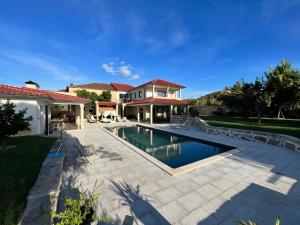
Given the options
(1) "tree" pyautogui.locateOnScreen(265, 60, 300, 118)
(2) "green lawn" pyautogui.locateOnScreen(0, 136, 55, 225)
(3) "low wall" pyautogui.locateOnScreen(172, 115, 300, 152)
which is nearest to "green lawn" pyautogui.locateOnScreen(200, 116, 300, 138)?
(3) "low wall" pyautogui.locateOnScreen(172, 115, 300, 152)

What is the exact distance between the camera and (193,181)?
227 inches

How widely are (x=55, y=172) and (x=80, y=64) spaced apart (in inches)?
1096

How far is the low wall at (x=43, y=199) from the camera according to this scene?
2807mm

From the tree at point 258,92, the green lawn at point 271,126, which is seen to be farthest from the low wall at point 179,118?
the tree at point 258,92

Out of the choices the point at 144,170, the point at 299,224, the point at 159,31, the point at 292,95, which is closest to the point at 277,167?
the point at 299,224

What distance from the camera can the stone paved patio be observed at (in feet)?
12.9

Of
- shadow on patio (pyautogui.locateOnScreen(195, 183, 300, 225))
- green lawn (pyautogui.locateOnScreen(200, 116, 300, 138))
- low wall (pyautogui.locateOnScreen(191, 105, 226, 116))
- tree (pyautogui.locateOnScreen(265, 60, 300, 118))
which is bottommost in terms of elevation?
shadow on patio (pyautogui.locateOnScreen(195, 183, 300, 225))

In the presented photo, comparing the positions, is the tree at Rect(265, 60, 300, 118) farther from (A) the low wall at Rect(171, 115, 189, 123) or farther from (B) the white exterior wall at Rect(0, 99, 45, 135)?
(B) the white exterior wall at Rect(0, 99, 45, 135)

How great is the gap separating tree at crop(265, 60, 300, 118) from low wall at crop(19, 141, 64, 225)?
787 inches

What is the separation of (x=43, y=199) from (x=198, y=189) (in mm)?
4452

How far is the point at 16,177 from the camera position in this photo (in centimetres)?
516

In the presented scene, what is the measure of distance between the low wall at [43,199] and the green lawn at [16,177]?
0.29 meters

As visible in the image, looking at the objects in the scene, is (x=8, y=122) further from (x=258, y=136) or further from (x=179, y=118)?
(x=179, y=118)

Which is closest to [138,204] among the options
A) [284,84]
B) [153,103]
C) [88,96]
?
[284,84]
